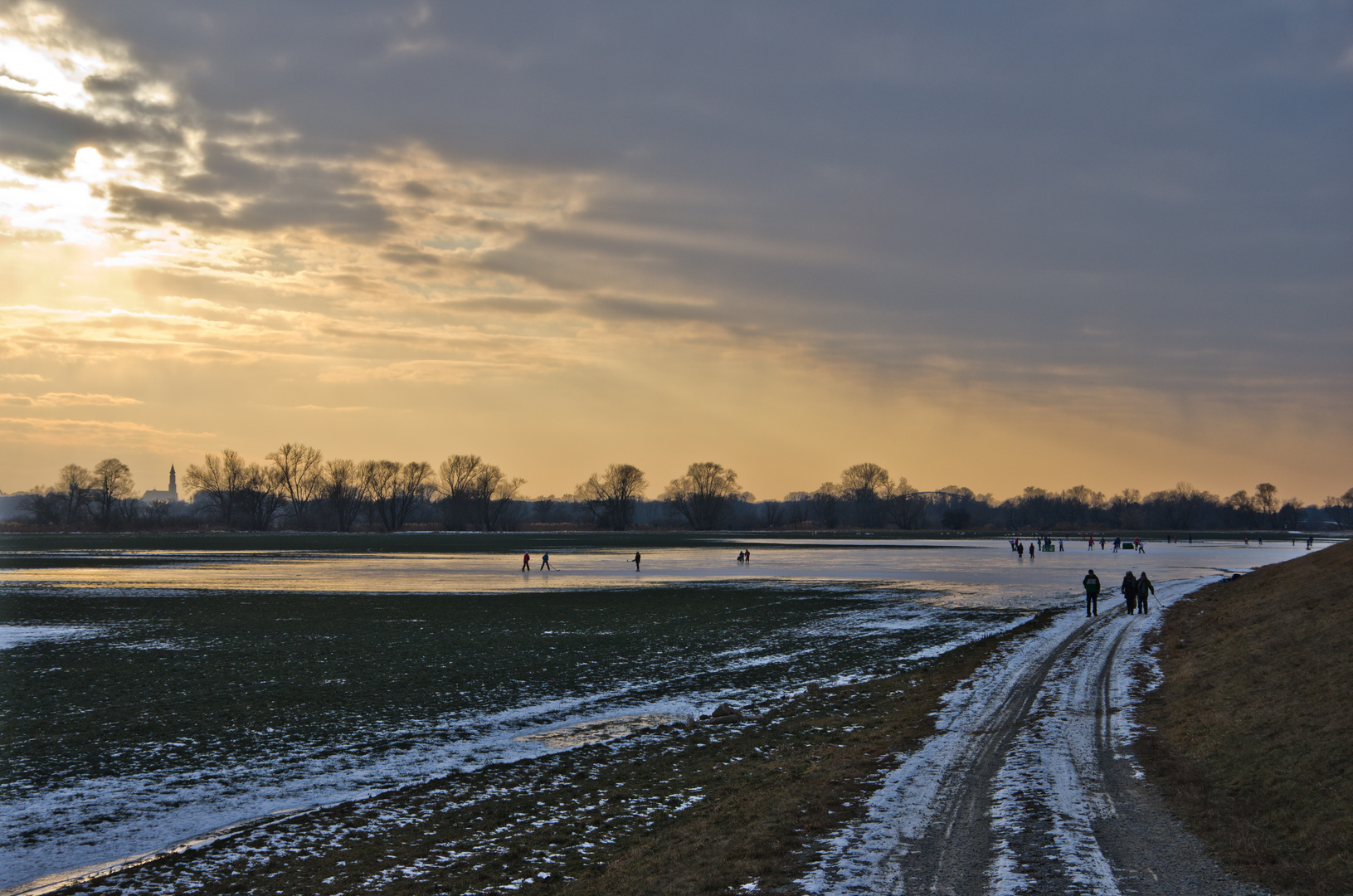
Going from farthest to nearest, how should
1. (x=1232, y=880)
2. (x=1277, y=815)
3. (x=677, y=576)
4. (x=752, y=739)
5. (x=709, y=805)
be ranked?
(x=677, y=576) < (x=752, y=739) < (x=709, y=805) < (x=1277, y=815) < (x=1232, y=880)

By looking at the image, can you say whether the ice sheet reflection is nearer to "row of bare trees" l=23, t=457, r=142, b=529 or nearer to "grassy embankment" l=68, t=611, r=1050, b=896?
"grassy embankment" l=68, t=611, r=1050, b=896

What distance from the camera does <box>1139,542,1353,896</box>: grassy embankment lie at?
913cm

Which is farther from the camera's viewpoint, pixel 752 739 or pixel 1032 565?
pixel 1032 565

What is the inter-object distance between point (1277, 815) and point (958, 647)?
1511 cm

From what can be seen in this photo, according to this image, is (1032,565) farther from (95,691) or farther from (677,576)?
(95,691)

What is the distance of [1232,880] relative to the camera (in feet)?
27.6

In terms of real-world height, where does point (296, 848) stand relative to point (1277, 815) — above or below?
below

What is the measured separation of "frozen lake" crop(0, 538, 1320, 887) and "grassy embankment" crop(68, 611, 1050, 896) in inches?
50.2

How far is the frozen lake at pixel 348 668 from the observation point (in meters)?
12.8

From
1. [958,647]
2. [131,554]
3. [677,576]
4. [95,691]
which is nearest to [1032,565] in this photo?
[677,576]

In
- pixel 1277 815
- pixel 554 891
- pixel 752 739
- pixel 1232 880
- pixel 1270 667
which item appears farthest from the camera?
pixel 1270 667

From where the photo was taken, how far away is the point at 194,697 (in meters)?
18.6

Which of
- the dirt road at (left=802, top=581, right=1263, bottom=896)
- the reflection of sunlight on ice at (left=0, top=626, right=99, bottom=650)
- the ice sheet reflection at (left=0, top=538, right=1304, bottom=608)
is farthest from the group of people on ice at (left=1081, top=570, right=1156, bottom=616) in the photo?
the reflection of sunlight on ice at (left=0, top=626, right=99, bottom=650)

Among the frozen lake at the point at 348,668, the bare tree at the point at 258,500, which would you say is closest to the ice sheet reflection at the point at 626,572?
the frozen lake at the point at 348,668
